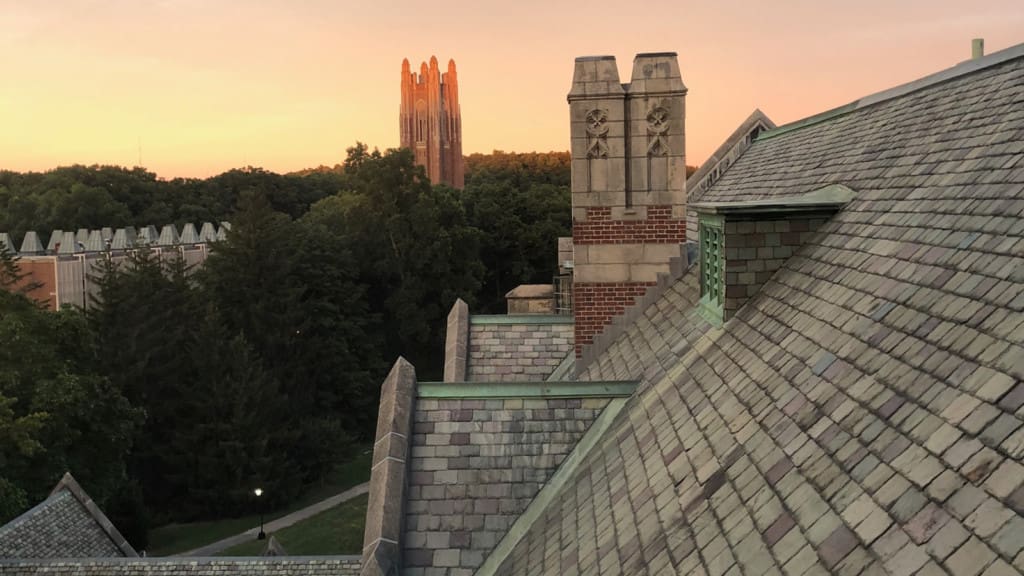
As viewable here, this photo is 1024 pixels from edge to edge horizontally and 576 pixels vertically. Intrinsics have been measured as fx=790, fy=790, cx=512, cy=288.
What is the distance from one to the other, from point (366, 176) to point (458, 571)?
51.4m

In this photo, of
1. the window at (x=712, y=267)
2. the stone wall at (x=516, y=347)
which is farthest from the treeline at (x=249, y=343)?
the window at (x=712, y=267)

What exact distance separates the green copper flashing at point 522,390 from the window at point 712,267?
1258 mm

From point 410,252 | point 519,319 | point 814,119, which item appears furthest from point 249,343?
point 814,119

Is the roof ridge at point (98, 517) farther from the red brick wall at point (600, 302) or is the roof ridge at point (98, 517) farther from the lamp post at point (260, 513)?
the red brick wall at point (600, 302)

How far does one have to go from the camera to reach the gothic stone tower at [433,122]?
5753 inches

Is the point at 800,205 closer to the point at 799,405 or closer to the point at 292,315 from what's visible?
the point at 799,405

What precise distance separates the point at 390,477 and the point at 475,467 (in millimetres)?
866

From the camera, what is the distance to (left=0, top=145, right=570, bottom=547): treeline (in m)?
28.6

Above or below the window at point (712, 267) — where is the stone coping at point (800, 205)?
above

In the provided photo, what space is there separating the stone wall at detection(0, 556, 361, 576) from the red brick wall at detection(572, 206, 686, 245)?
346 inches

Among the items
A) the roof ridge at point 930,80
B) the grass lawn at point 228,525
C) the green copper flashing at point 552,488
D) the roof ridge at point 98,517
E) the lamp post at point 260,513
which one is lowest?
the grass lawn at point 228,525

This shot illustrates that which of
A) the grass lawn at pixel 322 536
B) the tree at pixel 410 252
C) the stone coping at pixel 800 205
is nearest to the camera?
the stone coping at pixel 800 205

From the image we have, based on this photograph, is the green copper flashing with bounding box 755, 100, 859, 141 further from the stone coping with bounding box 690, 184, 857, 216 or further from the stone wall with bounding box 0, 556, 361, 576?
the stone wall with bounding box 0, 556, 361, 576

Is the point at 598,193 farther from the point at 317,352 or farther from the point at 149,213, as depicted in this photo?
the point at 149,213
